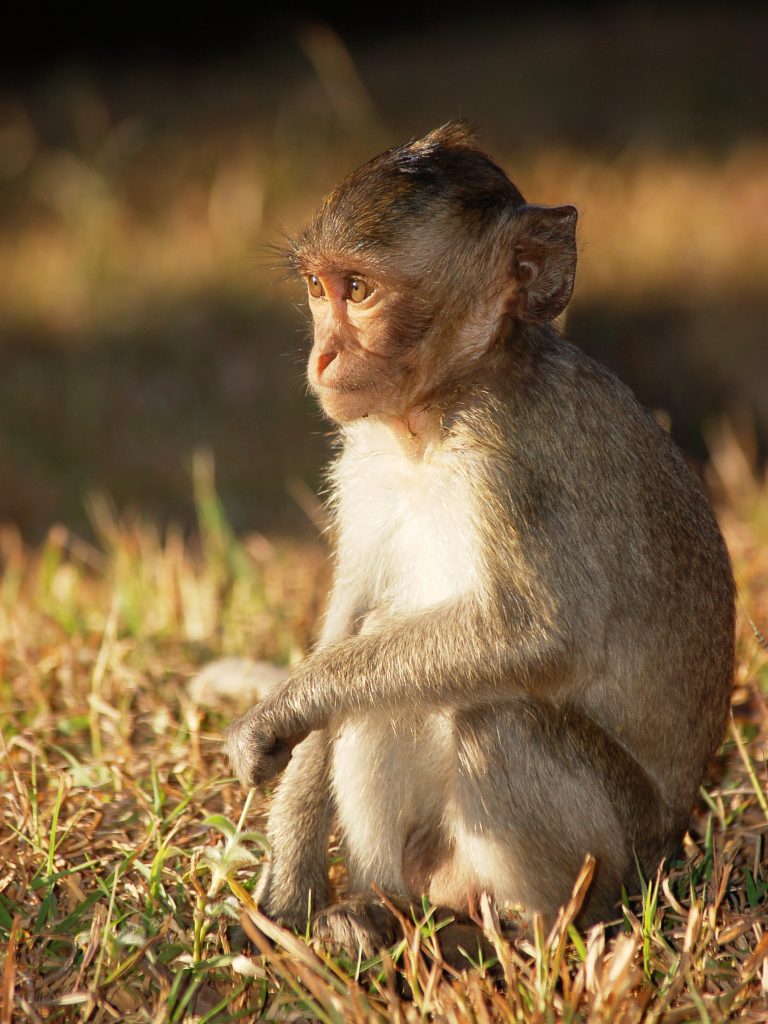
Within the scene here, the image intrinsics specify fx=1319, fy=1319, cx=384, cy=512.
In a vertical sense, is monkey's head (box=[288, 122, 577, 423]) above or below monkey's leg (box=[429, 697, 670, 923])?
above

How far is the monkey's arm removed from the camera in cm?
297

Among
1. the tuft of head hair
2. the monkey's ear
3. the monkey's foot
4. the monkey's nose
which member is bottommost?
the monkey's foot

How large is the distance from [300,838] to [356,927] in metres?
0.36

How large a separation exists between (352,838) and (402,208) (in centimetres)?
152

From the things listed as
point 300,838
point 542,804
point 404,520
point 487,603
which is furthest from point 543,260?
point 300,838

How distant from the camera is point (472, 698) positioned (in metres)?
3.01

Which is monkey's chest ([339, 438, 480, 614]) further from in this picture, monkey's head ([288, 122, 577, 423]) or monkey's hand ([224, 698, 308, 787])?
monkey's hand ([224, 698, 308, 787])

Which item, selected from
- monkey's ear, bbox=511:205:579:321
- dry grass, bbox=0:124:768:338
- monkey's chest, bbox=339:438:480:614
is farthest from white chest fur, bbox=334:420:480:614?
dry grass, bbox=0:124:768:338

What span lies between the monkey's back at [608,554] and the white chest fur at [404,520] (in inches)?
3.3

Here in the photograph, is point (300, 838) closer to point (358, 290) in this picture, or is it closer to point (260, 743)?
point (260, 743)

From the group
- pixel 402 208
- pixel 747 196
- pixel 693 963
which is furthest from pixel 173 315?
pixel 693 963

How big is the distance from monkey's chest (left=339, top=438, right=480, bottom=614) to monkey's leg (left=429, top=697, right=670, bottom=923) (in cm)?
35

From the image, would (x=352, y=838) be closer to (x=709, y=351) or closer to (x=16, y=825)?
(x=16, y=825)

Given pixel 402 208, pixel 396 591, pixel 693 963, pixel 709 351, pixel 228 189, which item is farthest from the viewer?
pixel 228 189
